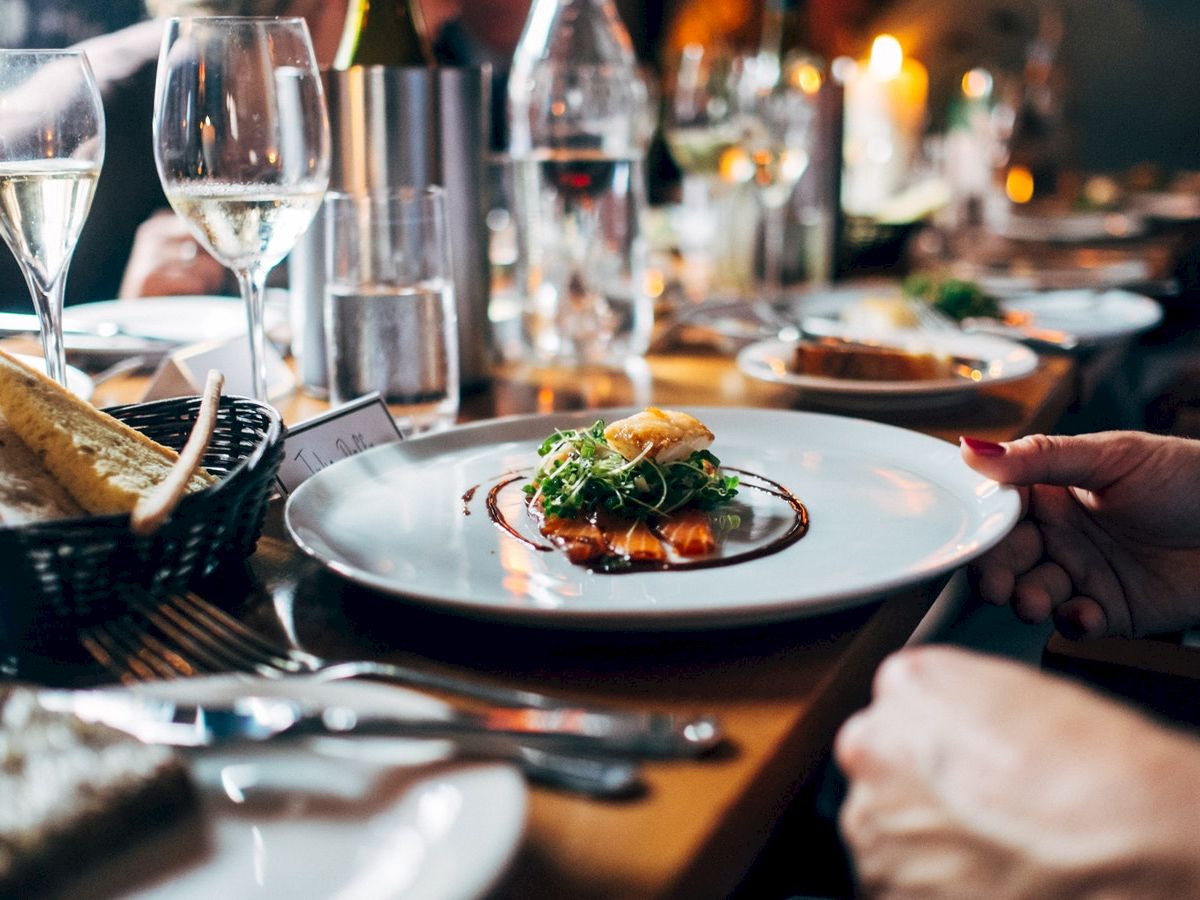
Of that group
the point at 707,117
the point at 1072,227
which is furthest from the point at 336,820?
the point at 1072,227

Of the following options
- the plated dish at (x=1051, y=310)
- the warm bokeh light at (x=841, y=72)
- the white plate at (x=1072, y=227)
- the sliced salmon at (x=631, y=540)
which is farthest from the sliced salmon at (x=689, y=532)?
the white plate at (x=1072, y=227)

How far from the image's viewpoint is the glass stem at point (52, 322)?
0.87 m

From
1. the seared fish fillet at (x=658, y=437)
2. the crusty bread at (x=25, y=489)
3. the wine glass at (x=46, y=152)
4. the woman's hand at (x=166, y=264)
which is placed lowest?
the seared fish fillet at (x=658, y=437)

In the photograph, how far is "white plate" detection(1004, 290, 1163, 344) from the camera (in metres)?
1.51

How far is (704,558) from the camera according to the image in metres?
0.68

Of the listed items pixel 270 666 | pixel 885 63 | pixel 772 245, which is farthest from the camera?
pixel 885 63

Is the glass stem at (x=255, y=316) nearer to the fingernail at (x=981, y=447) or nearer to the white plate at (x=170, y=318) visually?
the white plate at (x=170, y=318)

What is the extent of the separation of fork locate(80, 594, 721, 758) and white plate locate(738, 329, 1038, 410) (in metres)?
0.67

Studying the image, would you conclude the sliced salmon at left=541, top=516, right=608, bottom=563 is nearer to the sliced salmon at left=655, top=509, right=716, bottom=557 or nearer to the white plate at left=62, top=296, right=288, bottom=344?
the sliced salmon at left=655, top=509, right=716, bottom=557

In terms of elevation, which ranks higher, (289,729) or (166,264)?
(166,264)

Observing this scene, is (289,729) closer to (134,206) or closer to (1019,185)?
(134,206)

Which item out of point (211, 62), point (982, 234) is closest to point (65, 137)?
point (211, 62)

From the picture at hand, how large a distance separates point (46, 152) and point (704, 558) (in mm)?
559

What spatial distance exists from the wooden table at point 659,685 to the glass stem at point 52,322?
0.22 m
